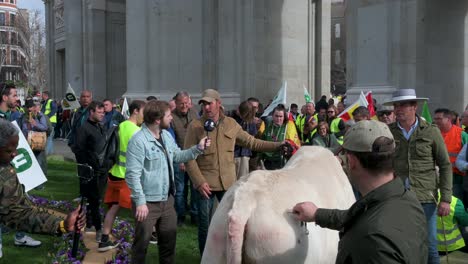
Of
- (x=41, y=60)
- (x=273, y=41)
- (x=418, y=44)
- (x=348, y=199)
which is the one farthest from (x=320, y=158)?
(x=41, y=60)

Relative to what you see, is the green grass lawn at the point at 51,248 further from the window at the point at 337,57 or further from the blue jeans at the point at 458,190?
the window at the point at 337,57

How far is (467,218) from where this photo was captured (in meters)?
6.71

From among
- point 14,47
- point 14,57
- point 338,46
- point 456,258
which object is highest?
point 14,47

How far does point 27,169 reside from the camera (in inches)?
235

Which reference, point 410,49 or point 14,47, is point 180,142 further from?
point 14,47

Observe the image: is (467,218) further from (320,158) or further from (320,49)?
(320,49)

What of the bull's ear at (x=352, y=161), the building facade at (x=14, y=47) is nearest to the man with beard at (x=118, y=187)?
the bull's ear at (x=352, y=161)

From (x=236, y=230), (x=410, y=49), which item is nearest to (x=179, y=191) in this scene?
(x=236, y=230)

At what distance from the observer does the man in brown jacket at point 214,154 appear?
6148 mm

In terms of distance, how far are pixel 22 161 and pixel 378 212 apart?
194 inches

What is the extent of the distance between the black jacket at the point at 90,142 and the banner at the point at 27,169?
4.48 ft

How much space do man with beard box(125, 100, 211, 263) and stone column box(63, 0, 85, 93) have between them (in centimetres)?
2270

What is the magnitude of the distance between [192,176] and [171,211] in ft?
1.97

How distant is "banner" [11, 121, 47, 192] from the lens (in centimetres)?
588
